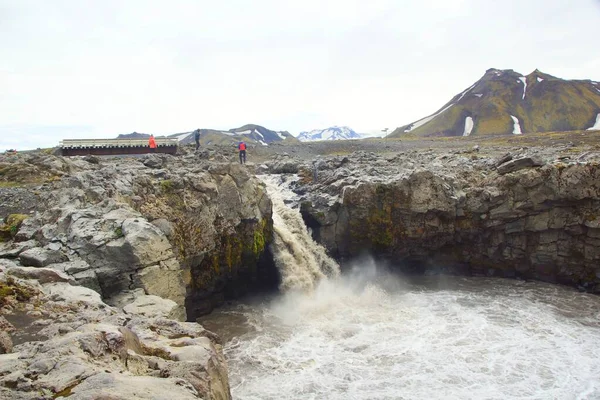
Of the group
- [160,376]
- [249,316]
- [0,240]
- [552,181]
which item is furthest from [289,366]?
[552,181]

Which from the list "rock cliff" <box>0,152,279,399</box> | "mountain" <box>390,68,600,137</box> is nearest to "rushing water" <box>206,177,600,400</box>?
"rock cliff" <box>0,152,279,399</box>

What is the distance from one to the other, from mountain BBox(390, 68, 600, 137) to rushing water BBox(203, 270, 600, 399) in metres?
89.2

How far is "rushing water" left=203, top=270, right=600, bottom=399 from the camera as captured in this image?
46.5ft

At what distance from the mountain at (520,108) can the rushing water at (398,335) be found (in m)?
88.7

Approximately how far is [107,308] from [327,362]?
959cm

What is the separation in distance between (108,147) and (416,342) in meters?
27.1

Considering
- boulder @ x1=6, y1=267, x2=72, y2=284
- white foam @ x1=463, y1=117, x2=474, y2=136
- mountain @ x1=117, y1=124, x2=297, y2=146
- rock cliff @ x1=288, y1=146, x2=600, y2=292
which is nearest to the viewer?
boulder @ x1=6, y1=267, x2=72, y2=284

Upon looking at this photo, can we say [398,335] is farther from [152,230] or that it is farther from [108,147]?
[108,147]

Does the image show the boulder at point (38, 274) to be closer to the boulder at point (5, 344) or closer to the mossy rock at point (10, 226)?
the boulder at point (5, 344)

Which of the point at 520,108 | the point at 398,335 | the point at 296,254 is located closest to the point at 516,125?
the point at 520,108

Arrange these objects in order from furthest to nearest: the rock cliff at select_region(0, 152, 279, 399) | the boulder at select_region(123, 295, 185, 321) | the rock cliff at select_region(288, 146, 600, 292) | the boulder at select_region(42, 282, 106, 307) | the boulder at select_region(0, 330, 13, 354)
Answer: the rock cliff at select_region(288, 146, 600, 292), the boulder at select_region(123, 295, 185, 321), the boulder at select_region(42, 282, 106, 307), the boulder at select_region(0, 330, 13, 354), the rock cliff at select_region(0, 152, 279, 399)

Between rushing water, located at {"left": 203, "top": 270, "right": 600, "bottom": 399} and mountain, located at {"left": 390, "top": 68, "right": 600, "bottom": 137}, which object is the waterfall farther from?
mountain, located at {"left": 390, "top": 68, "right": 600, "bottom": 137}

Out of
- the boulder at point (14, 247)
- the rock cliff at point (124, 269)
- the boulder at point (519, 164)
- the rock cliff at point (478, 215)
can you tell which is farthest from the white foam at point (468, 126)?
the boulder at point (14, 247)

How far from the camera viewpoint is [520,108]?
11269cm
